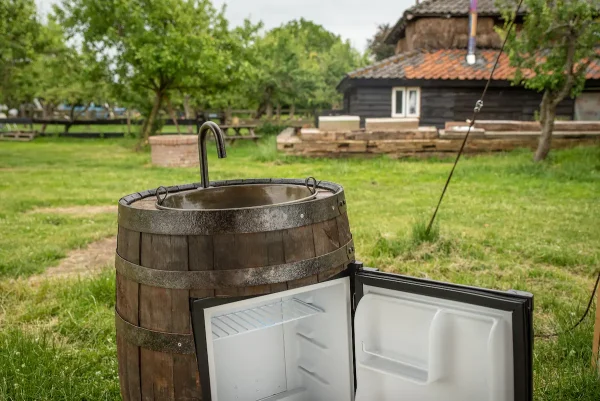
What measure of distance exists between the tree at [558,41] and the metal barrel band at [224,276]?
9.68 meters

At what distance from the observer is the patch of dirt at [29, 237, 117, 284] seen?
5031 mm

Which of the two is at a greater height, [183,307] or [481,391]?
[183,307]

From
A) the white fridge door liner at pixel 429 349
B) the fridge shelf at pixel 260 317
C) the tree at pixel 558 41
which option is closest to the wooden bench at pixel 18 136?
the tree at pixel 558 41

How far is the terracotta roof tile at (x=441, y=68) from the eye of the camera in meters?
19.0

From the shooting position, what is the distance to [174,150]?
43.7 feet

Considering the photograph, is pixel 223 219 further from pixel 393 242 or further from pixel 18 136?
pixel 18 136

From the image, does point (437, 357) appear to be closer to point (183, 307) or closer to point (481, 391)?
point (481, 391)

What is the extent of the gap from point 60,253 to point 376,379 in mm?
4379

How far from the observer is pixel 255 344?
107 inches

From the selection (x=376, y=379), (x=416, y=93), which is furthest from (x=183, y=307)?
(x=416, y=93)

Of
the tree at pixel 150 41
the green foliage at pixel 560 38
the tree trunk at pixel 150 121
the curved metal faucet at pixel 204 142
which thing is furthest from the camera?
the tree trunk at pixel 150 121

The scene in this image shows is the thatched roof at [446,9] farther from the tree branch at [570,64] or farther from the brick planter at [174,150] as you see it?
the brick planter at [174,150]

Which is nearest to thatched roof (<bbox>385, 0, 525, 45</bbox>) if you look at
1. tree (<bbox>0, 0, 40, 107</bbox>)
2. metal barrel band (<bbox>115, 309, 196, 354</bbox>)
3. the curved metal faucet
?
tree (<bbox>0, 0, 40, 107</bbox>)

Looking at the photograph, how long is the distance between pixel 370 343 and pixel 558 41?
34.5ft
